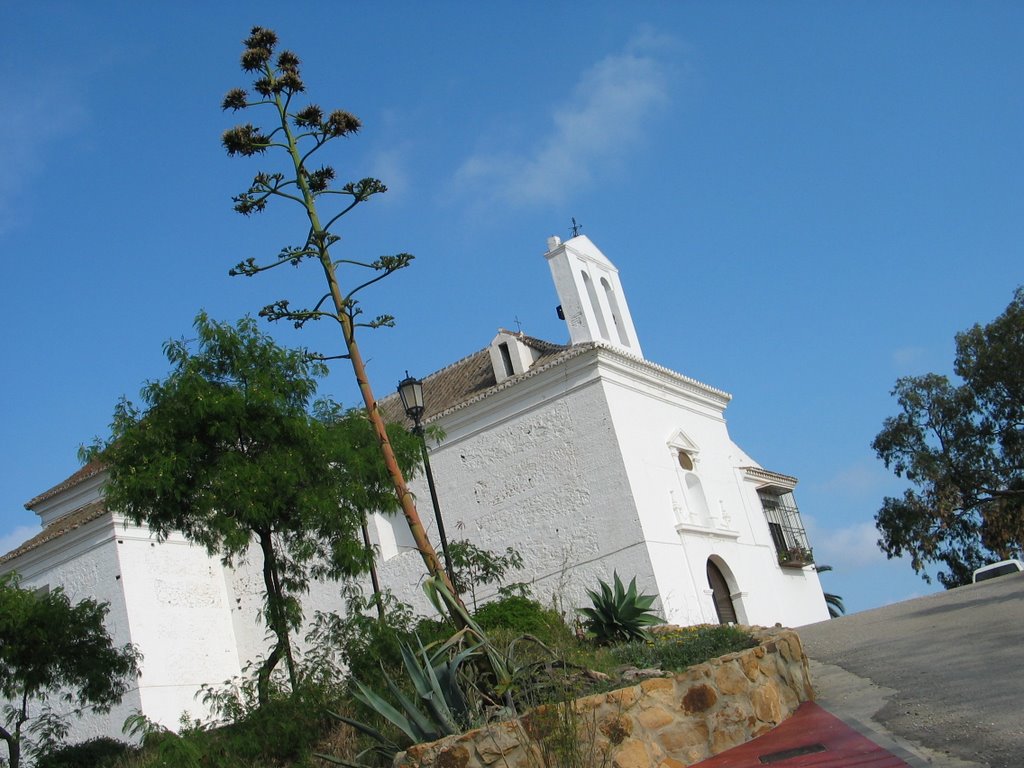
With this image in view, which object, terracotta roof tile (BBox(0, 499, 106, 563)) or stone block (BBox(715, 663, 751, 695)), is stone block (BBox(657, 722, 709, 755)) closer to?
stone block (BBox(715, 663, 751, 695))

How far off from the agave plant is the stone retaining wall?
9.11ft

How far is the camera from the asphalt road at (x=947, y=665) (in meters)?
7.68

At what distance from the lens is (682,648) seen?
35.5 feet

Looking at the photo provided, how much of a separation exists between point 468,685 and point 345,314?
3.87 m

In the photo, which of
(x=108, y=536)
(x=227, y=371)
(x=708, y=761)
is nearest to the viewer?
(x=708, y=761)

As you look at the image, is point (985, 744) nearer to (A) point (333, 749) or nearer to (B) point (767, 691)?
(B) point (767, 691)

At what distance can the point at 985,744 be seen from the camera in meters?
7.34

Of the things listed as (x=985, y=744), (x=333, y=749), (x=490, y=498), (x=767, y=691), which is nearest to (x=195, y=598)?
(x=490, y=498)

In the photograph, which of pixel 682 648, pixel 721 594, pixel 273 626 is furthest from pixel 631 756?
pixel 721 594

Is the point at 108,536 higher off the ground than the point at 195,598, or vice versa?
the point at 108,536

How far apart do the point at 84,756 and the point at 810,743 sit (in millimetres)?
11269

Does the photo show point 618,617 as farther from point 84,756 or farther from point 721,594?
point 721,594

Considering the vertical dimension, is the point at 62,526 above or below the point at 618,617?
above

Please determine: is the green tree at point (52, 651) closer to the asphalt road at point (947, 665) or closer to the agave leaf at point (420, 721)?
the agave leaf at point (420, 721)
